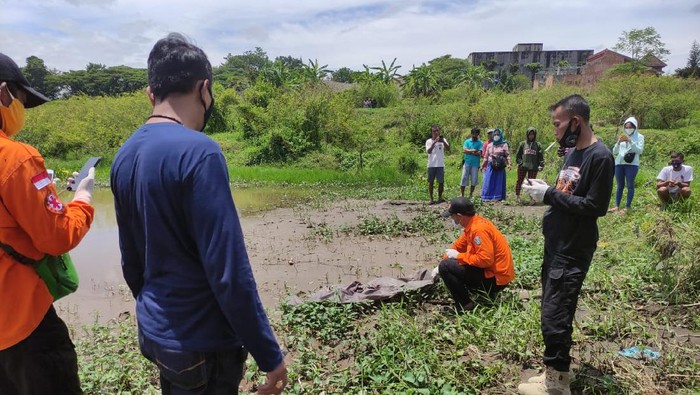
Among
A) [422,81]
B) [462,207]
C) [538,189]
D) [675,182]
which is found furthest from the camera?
[422,81]

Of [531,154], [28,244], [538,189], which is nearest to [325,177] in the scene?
[531,154]

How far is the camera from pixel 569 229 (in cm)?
304

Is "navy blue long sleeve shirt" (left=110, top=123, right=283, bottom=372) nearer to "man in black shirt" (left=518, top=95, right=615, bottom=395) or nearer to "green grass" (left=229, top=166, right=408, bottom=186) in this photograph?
"man in black shirt" (left=518, top=95, right=615, bottom=395)

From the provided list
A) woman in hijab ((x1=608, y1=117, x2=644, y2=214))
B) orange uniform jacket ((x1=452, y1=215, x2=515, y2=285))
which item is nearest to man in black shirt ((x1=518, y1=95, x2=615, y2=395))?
orange uniform jacket ((x1=452, y1=215, x2=515, y2=285))

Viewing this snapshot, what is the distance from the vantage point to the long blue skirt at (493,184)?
10.4 metres

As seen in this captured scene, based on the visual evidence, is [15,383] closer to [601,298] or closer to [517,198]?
[601,298]

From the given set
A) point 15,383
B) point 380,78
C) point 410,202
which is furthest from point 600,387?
point 380,78

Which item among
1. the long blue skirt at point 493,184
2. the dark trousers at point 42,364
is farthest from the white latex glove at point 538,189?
the long blue skirt at point 493,184

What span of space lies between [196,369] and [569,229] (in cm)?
254

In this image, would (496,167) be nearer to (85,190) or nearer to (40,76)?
(85,190)

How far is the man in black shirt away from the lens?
2.92m

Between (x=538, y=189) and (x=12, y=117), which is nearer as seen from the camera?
(x=12, y=117)

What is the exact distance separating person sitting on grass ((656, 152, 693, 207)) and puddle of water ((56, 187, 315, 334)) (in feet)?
27.6

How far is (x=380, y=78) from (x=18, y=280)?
47.0 meters
